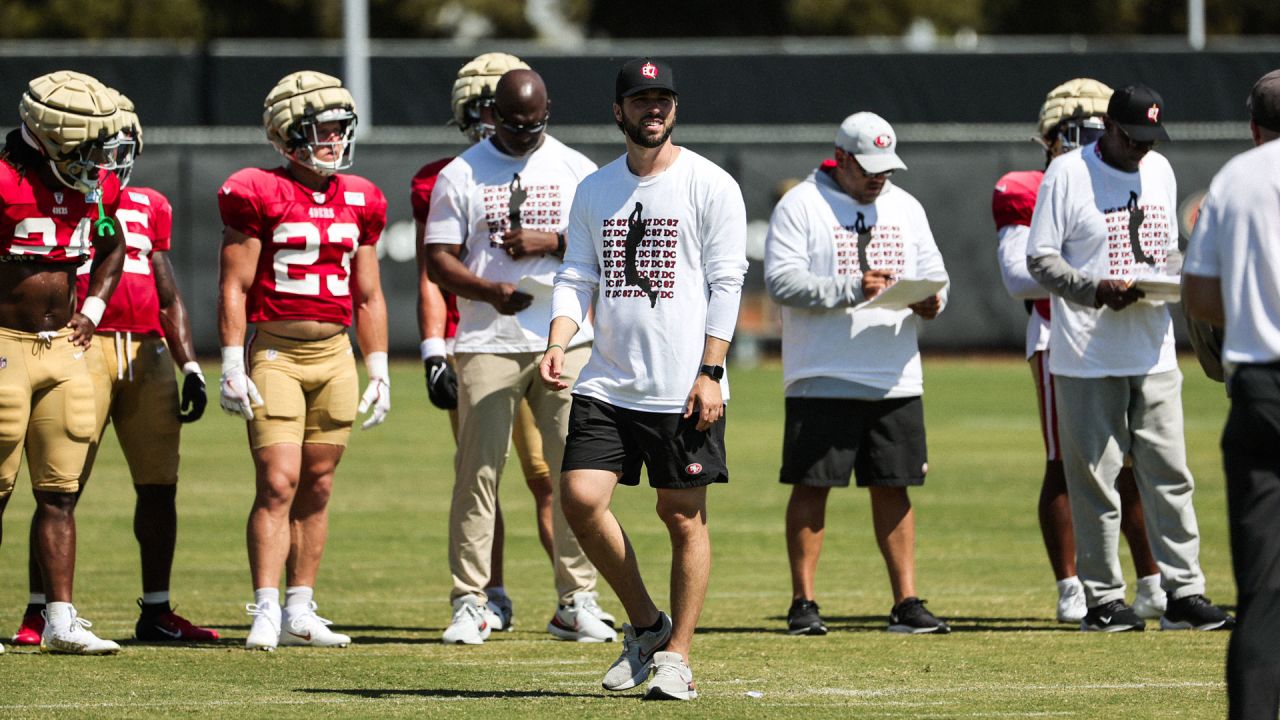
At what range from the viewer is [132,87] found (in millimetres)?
27188

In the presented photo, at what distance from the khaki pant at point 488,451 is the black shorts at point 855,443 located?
99 cm

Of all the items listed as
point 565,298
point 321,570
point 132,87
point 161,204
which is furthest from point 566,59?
point 565,298

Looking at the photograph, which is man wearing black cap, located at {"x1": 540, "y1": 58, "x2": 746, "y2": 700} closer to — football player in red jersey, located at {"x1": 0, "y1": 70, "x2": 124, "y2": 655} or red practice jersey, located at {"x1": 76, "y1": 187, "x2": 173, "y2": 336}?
football player in red jersey, located at {"x1": 0, "y1": 70, "x2": 124, "y2": 655}

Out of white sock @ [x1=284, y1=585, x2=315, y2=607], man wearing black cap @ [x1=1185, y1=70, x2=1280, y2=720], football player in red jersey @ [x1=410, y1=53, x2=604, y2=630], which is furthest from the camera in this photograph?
football player in red jersey @ [x1=410, y1=53, x2=604, y2=630]

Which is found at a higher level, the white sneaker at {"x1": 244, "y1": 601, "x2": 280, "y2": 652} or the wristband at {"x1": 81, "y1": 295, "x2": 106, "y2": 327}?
the wristband at {"x1": 81, "y1": 295, "x2": 106, "y2": 327}

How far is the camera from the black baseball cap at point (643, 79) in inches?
261

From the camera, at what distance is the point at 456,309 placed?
8891mm

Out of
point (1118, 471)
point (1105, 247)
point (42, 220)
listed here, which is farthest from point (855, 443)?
point (42, 220)

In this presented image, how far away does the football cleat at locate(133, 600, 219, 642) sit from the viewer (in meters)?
8.15

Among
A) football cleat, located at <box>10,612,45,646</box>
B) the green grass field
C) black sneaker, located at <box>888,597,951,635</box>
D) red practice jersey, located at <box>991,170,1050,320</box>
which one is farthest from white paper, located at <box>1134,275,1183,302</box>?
football cleat, located at <box>10,612,45,646</box>

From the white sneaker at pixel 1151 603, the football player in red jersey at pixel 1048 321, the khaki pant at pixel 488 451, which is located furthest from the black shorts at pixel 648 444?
the white sneaker at pixel 1151 603

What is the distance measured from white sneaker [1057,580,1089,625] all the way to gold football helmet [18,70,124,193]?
4.53m

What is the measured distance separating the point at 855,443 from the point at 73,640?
338cm

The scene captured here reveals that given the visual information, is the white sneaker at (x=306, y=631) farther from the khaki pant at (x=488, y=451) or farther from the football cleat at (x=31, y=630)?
the football cleat at (x=31, y=630)
